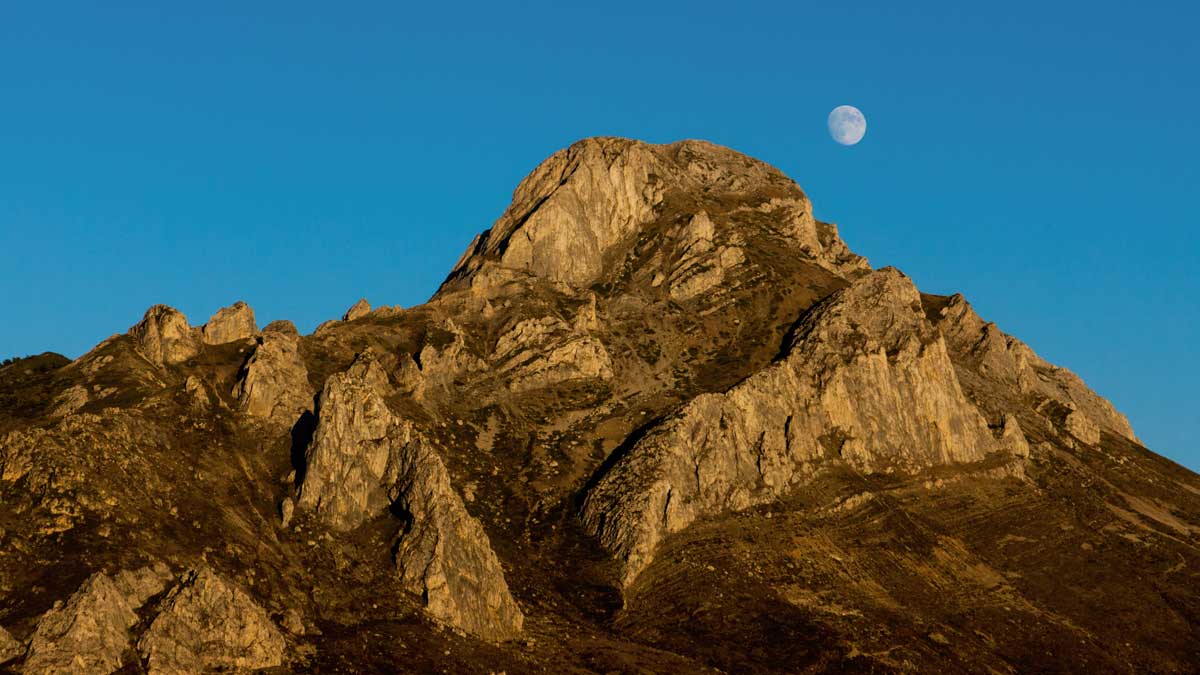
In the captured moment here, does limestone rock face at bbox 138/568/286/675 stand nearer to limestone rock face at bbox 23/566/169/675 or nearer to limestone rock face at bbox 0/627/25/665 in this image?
limestone rock face at bbox 23/566/169/675

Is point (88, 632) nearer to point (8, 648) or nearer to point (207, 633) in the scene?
point (8, 648)

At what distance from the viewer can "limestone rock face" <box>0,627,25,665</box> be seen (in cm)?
17200

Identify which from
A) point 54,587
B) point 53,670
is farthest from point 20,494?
point 53,670

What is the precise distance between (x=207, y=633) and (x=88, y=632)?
15.5m

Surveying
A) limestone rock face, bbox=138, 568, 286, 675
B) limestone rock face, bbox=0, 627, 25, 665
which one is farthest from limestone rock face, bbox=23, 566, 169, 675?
limestone rock face, bbox=138, 568, 286, 675

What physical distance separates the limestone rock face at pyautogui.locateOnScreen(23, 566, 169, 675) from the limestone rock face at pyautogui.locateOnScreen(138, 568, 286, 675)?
369cm

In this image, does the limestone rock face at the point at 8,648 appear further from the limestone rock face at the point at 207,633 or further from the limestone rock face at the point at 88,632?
the limestone rock face at the point at 207,633

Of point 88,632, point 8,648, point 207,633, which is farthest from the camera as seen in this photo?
point 207,633

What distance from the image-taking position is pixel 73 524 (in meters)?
198

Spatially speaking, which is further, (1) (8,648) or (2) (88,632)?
(2) (88,632)

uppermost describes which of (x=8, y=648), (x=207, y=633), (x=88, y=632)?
(x=207, y=633)

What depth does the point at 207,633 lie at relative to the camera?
188m

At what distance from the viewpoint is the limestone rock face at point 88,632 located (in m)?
174

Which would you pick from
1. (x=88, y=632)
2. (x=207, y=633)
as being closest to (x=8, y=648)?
(x=88, y=632)
